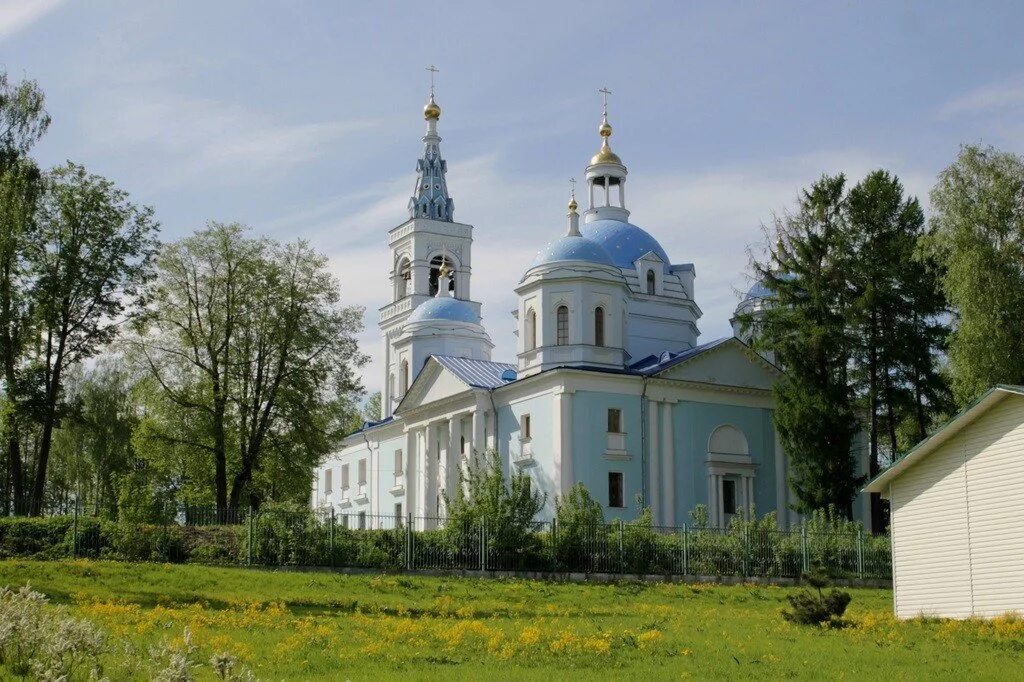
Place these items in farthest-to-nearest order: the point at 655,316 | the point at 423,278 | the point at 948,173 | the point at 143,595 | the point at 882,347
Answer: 1. the point at 423,278
2. the point at 655,316
3. the point at 882,347
4. the point at 948,173
5. the point at 143,595

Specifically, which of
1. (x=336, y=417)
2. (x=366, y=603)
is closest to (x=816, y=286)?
(x=336, y=417)

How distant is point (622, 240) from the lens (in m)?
52.8

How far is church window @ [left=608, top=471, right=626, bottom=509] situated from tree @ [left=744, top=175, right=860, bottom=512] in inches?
212

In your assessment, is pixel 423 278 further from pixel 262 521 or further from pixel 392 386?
pixel 262 521

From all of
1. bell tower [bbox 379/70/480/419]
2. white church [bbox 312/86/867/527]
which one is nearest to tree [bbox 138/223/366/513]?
white church [bbox 312/86/867/527]

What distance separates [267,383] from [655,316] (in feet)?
50.3

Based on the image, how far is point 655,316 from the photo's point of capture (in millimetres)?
51469

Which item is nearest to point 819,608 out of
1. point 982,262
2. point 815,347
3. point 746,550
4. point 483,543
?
point 483,543

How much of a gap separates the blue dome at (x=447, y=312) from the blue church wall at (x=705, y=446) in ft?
51.6

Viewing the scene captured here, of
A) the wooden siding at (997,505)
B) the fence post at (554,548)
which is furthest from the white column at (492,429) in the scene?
the wooden siding at (997,505)

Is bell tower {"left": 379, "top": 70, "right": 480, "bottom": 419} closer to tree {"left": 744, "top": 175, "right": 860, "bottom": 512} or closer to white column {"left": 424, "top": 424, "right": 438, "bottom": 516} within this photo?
white column {"left": 424, "top": 424, "right": 438, "bottom": 516}

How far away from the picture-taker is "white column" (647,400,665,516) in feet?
145

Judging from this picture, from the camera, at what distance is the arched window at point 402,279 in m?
68.5

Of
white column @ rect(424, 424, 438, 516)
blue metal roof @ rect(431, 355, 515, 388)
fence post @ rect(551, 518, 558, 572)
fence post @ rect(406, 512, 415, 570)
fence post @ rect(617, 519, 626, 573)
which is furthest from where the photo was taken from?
white column @ rect(424, 424, 438, 516)
